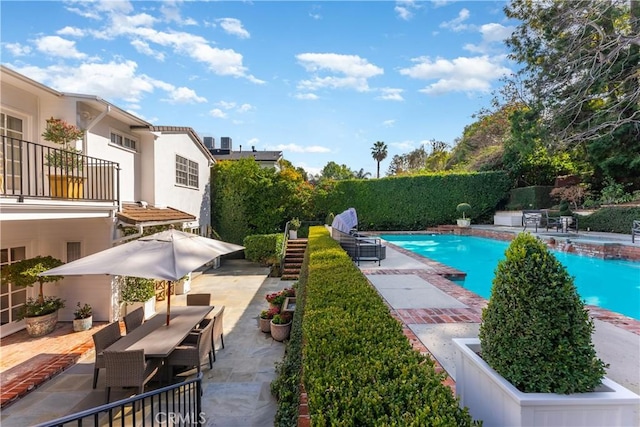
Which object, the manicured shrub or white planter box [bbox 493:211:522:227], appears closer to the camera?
the manicured shrub

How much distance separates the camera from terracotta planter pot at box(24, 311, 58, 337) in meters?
7.53

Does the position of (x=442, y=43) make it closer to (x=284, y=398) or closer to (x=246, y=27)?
(x=246, y=27)

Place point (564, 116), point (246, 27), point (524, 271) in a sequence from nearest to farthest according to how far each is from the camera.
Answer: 1. point (524, 271)
2. point (246, 27)
3. point (564, 116)

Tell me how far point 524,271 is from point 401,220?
24.6 metres

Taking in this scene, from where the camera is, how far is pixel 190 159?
16.2 m

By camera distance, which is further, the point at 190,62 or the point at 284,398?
the point at 190,62

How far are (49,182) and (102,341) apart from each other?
4.25 meters

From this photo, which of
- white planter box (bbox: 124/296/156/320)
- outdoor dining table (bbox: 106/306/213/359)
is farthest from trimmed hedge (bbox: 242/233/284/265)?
outdoor dining table (bbox: 106/306/213/359)

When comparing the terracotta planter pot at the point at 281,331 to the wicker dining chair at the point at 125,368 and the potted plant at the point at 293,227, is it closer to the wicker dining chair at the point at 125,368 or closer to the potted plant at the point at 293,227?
the wicker dining chair at the point at 125,368

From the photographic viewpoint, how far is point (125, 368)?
15.0ft

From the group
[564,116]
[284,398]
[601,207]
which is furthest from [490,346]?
[601,207]

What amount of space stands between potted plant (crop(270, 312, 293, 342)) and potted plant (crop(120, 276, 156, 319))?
4232mm

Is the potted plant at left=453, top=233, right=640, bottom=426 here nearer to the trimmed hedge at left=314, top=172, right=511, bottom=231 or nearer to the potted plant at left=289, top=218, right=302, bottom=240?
the potted plant at left=289, top=218, right=302, bottom=240

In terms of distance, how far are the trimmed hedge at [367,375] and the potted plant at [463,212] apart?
77.7 ft
